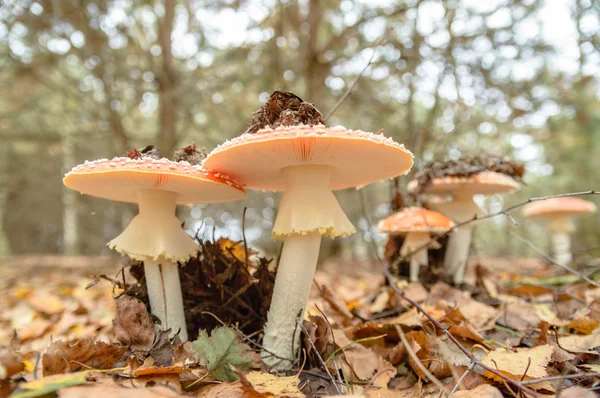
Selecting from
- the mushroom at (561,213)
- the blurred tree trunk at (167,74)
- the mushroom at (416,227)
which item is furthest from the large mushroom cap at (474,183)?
the blurred tree trunk at (167,74)

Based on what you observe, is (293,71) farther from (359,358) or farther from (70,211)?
(70,211)

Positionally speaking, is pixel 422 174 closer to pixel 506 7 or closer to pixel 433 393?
pixel 433 393

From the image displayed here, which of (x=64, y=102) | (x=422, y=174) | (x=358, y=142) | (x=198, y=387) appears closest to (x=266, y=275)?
(x=198, y=387)

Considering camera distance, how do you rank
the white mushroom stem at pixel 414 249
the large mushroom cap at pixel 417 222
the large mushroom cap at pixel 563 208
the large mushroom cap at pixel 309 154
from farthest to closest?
the large mushroom cap at pixel 563 208
the white mushroom stem at pixel 414 249
the large mushroom cap at pixel 417 222
the large mushroom cap at pixel 309 154

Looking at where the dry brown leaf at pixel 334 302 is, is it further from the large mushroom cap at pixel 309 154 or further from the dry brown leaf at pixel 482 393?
the dry brown leaf at pixel 482 393

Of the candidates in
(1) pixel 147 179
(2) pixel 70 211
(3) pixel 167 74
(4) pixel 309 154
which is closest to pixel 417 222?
(4) pixel 309 154

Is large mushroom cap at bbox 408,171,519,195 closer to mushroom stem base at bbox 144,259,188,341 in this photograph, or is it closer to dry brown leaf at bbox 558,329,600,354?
dry brown leaf at bbox 558,329,600,354
